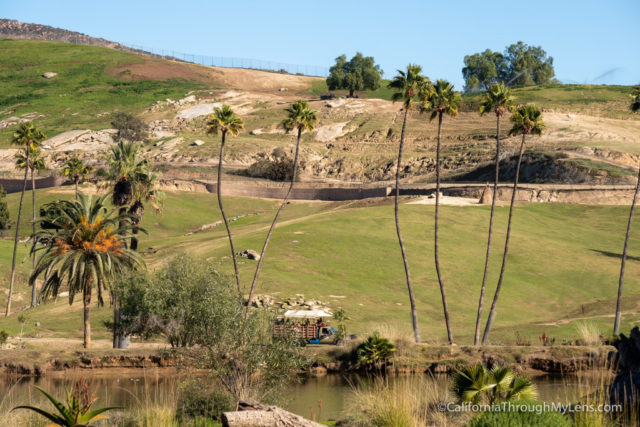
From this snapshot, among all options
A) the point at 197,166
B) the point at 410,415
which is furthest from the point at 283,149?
the point at 410,415

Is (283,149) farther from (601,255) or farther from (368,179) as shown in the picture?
(601,255)

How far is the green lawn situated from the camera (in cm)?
5403

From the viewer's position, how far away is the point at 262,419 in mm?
12805

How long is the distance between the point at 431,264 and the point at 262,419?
55.9 meters

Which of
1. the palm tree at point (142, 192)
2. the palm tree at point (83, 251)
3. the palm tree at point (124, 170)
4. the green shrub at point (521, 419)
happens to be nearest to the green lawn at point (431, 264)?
the palm tree at point (142, 192)

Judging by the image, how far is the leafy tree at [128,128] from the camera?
16900 centimetres

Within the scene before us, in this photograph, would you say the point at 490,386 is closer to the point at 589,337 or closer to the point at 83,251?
the point at 589,337

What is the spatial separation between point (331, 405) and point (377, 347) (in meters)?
8.84

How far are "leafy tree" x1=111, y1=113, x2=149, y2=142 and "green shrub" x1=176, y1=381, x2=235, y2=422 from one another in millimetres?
153731

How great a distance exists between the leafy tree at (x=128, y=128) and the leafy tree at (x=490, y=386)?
528ft

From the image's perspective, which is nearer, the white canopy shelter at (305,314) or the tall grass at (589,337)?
the tall grass at (589,337)

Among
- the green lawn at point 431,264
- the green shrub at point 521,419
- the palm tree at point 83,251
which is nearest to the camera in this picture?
Result: the green shrub at point 521,419

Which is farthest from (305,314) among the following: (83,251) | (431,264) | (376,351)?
(431,264)

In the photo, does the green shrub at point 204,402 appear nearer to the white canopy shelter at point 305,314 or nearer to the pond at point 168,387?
the pond at point 168,387
